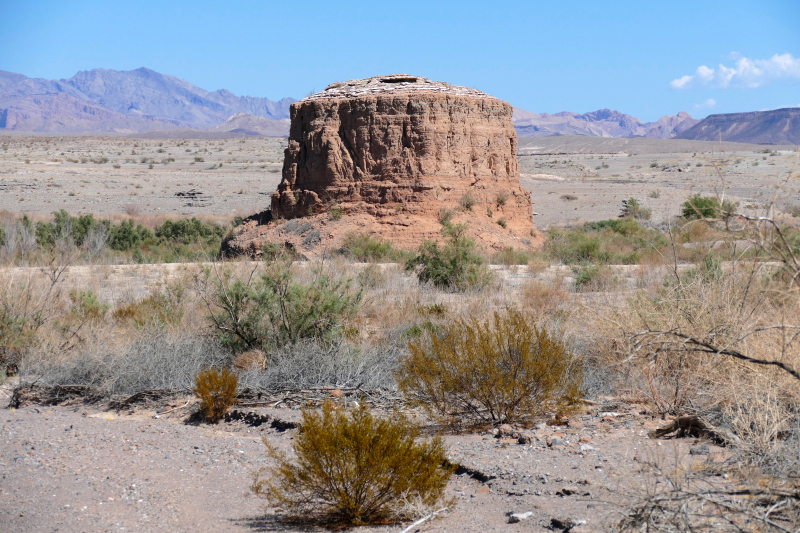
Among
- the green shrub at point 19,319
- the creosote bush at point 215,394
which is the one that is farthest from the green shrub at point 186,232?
the creosote bush at point 215,394

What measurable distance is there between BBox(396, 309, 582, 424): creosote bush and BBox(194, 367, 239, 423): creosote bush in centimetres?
165

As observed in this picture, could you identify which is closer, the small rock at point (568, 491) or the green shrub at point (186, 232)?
the small rock at point (568, 491)

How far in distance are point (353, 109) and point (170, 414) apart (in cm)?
1297

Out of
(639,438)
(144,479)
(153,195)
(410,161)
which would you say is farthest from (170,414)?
(153,195)

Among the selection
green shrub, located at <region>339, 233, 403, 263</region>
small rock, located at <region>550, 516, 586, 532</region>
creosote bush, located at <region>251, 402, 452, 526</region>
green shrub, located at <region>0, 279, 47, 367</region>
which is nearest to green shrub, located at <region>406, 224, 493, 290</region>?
green shrub, located at <region>339, 233, 403, 263</region>

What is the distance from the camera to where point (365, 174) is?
1809 cm

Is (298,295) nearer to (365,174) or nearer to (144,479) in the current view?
(144,479)

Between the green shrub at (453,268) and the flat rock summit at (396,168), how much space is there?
11.4 ft

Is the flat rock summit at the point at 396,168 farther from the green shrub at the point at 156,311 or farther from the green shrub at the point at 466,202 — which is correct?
the green shrub at the point at 156,311

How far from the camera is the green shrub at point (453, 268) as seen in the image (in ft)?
39.3

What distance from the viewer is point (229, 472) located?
464 cm

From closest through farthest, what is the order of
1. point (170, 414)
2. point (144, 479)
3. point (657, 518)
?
1. point (657, 518)
2. point (144, 479)
3. point (170, 414)

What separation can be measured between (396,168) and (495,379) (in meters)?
13.1

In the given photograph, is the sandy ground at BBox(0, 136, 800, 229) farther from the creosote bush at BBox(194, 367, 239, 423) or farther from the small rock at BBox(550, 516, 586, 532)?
the small rock at BBox(550, 516, 586, 532)
